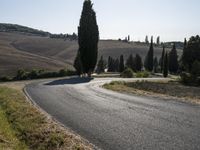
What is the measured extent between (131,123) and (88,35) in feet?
139

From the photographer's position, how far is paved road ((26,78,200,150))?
10891mm

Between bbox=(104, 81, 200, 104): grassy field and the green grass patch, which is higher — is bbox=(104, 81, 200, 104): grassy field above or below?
below

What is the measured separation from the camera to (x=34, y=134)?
12.5 meters

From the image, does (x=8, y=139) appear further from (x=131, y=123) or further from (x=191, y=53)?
(x=191, y=53)

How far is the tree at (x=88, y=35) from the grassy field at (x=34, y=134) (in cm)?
3894

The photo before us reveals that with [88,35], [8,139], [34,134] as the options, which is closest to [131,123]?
[34,134]

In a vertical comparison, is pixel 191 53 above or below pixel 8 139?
below

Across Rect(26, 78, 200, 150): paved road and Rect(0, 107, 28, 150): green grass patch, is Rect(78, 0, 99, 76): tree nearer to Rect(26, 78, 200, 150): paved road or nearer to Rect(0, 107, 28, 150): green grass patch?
Rect(26, 78, 200, 150): paved road

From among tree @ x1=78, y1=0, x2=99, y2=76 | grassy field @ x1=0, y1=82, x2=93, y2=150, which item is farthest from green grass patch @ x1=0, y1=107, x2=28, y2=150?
tree @ x1=78, y1=0, x2=99, y2=76

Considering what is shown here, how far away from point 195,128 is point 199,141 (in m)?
2.03

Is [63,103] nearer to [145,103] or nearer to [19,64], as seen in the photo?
[145,103]

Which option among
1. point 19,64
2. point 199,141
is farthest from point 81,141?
point 19,64

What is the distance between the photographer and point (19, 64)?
108750 mm

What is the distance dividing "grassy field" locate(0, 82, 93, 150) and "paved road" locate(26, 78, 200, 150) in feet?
2.03
